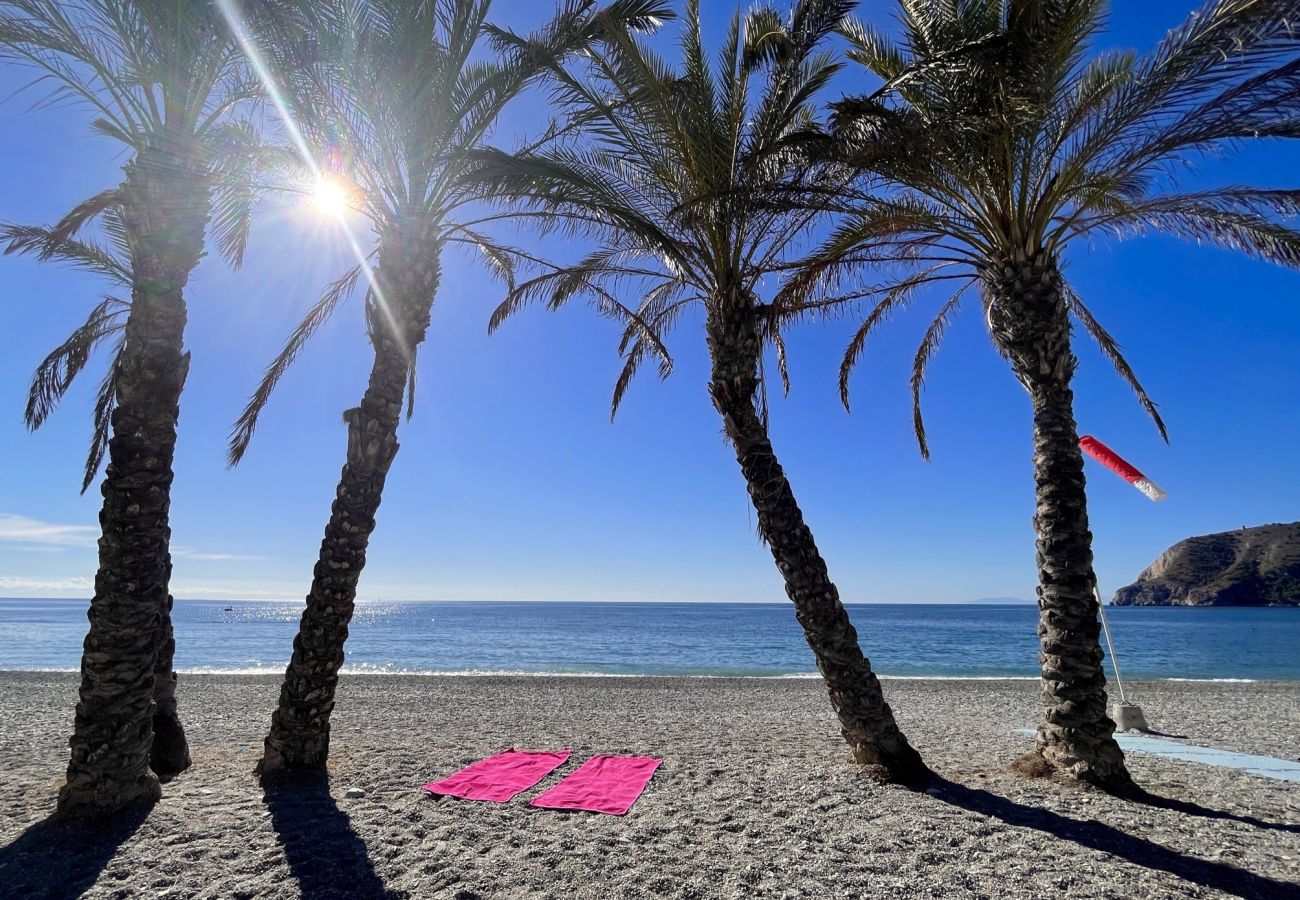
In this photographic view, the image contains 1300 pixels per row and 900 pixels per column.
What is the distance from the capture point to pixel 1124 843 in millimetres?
4492

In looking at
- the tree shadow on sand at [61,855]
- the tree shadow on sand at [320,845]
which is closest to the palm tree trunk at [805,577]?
the tree shadow on sand at [320,845]

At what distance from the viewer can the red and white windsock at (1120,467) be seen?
28.4 feet

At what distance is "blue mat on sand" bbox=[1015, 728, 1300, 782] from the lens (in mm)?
6844

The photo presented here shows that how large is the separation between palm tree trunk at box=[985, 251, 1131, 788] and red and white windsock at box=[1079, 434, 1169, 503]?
10.1 ft

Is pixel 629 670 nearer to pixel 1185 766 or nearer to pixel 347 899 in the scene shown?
pixel 1185 766

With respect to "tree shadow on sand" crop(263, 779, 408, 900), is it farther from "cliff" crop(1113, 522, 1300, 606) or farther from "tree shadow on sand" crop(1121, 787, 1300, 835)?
"cliff" crop(1113, 522, 1300, 606)

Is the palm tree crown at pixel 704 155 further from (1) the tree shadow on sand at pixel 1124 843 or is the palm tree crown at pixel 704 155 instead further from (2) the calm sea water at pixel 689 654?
(2) the calm sea water at pixel 689 654

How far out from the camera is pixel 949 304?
9.08m

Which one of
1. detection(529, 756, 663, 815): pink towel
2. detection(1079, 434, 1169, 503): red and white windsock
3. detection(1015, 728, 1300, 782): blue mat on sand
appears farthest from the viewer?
detection(1079, 434, 1169, 503): red and white windsock

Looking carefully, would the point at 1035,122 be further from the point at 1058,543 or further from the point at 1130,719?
the point at 1130,719

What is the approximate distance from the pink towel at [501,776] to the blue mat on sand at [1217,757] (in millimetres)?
6490

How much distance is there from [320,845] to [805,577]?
4497 mm

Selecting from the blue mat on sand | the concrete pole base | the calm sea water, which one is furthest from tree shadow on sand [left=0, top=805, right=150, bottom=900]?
the calm sea water

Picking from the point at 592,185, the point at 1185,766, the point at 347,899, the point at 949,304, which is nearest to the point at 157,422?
the point at 347,899
